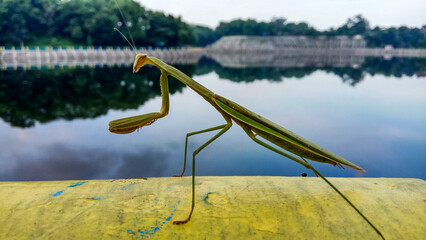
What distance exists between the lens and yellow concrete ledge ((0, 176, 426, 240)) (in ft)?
9.78

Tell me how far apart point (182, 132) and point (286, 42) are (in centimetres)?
15920

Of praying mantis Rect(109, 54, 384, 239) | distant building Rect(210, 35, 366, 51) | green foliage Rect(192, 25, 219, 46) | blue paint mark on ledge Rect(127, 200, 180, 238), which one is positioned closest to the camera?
blue paint mark on ledge Rect(127, 200, 180, 238)

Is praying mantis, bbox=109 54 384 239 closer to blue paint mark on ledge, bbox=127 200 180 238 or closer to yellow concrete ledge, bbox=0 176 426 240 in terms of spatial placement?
blue paint mark on ledge, bbox=127 200 180 238

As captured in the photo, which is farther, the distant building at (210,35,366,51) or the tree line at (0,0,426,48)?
the distant building at (210,35,366,51)

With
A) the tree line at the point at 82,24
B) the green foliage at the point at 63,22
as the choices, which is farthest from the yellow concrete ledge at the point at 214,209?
the green foliage at the point at 63,22

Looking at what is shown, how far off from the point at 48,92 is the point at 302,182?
24167 millimetres

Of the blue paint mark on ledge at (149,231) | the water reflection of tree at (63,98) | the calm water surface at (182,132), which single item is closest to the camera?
the blue paint mark on ledge at (149,231)

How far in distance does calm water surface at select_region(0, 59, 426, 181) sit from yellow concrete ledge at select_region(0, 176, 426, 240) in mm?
4438

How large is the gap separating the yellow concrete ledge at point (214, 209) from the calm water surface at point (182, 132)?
175 inches

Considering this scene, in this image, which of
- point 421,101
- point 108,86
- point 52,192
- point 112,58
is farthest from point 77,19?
point 52,192

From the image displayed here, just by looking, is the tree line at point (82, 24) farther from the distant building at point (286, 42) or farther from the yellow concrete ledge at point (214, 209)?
the distant building at point (286, 42)

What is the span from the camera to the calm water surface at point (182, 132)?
909 centimetres

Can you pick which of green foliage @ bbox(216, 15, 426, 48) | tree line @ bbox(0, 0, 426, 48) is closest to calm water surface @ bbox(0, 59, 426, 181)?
tree line @ bbox(0, 0, 426, 48)

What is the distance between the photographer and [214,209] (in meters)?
3.41
